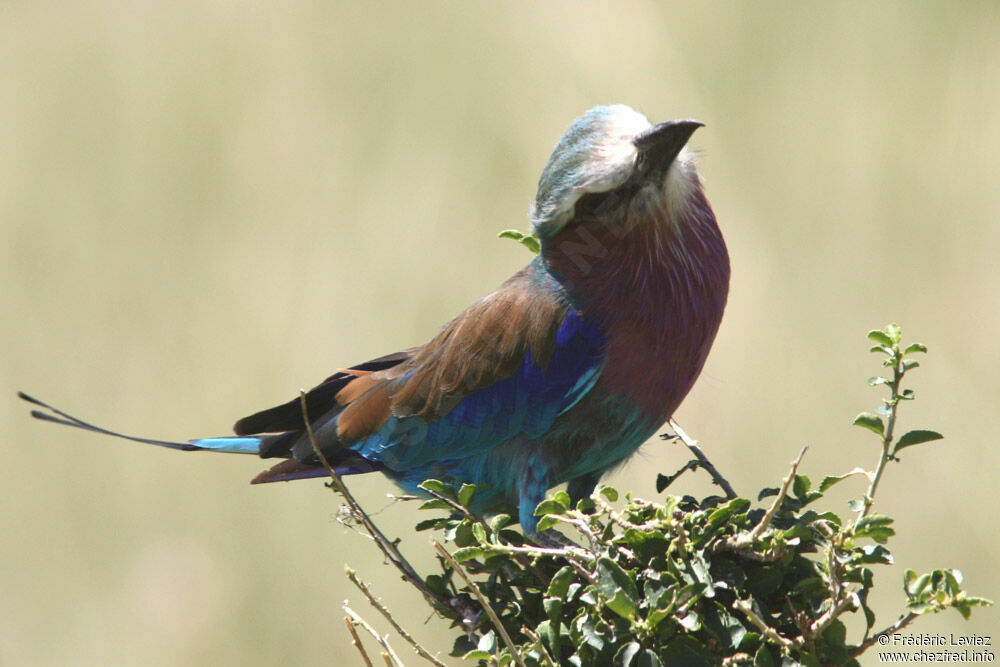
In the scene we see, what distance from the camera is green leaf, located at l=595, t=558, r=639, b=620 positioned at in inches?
59.0

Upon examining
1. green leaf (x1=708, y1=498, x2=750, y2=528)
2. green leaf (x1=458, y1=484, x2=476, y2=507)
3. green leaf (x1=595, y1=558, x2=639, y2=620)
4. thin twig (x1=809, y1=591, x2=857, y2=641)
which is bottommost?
thin twig (x1=809, y1=591, x2=857, y2=641)

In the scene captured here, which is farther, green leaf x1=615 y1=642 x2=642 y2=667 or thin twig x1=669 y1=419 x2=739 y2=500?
thin twig x1=669 y1=419 x2=739 y2=500

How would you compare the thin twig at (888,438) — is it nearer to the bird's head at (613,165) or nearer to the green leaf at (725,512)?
the green leaf at (725,512)

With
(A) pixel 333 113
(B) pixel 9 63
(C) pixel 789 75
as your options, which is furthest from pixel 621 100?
(B) pixel 9 63

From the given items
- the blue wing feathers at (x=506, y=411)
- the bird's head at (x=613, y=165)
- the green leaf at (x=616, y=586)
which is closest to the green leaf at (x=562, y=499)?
the green leaf at (x=616, y=586)

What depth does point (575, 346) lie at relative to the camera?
210 centimetres

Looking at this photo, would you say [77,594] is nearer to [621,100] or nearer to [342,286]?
[342,286]

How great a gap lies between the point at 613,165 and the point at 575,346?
35 centimetres

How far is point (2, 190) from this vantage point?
5.12 metres

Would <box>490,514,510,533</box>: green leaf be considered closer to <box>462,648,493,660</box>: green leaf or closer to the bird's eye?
<box>462,648,493,660</box>: green leaf

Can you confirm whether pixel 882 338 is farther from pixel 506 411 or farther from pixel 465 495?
pixel 506 411

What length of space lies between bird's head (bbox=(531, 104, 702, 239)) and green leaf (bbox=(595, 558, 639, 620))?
75 centimetres

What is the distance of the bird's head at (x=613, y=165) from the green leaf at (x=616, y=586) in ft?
2.45

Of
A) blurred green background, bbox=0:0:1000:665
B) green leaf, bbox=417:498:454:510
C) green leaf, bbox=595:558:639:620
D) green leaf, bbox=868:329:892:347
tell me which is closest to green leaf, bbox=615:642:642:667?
green leaf, bbox=595:558:639:620
